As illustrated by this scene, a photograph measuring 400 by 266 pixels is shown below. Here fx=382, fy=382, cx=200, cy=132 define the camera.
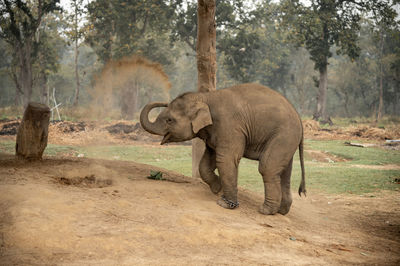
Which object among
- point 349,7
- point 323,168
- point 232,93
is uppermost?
point 349,7

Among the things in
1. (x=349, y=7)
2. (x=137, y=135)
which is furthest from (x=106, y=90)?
(x=349, y=7)

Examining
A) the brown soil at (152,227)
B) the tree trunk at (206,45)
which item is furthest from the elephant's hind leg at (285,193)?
the tree trunk at (206,45)

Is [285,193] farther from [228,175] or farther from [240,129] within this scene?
[240,129]

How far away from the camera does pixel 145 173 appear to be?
817cm

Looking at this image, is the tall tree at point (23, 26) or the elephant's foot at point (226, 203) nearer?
the elephant's foot at point (226, 203)

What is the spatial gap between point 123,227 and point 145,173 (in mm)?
3585

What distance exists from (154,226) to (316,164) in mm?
10813

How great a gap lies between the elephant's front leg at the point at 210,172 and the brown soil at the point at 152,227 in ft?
0.58

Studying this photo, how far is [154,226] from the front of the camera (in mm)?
4773

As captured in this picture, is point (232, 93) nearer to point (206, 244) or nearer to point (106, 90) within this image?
point (206, 244)

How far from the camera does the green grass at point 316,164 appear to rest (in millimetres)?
10562

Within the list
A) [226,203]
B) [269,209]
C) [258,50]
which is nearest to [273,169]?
[269,209]

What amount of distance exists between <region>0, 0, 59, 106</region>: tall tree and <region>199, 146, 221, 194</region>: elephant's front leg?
12.3 meters

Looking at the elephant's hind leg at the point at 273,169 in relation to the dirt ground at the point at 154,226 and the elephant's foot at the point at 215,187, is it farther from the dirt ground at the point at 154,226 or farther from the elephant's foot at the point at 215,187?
the elephant's foot at the point at 215,187
